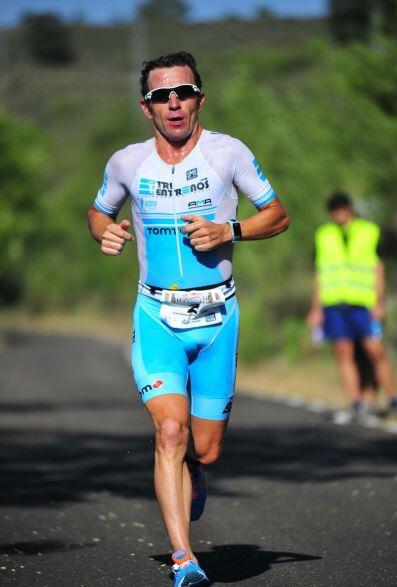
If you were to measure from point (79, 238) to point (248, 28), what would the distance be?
72.5m

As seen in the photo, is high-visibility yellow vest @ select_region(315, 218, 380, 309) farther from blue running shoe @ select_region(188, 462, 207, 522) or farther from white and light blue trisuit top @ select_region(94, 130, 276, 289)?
blue running shoe @ select_region(188, 462, 207, 522)

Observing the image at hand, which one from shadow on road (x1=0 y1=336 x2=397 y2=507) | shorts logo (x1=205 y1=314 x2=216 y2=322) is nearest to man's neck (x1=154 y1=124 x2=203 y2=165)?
shorts logo (x1=205 y1=314 x2=216 y2=322)

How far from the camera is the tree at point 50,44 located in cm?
14450

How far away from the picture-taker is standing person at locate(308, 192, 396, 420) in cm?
1254

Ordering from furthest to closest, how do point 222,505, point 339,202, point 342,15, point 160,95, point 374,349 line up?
point 342,15, point 374,349, point 339,202, point 222,505, point 160,95

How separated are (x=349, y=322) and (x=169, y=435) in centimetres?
681

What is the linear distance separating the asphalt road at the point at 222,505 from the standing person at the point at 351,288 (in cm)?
72

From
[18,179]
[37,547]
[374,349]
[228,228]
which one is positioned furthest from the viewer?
[18,179]

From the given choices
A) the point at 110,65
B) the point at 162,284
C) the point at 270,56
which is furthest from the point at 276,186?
the point at 110,65

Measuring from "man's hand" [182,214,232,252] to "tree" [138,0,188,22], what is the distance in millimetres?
142585

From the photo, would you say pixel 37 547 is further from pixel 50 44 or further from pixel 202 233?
pixel 50 44

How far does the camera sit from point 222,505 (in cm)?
Answer: 847

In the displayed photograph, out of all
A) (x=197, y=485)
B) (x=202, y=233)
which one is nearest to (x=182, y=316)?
(x=202, y=233)

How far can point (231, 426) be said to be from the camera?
523 inches
